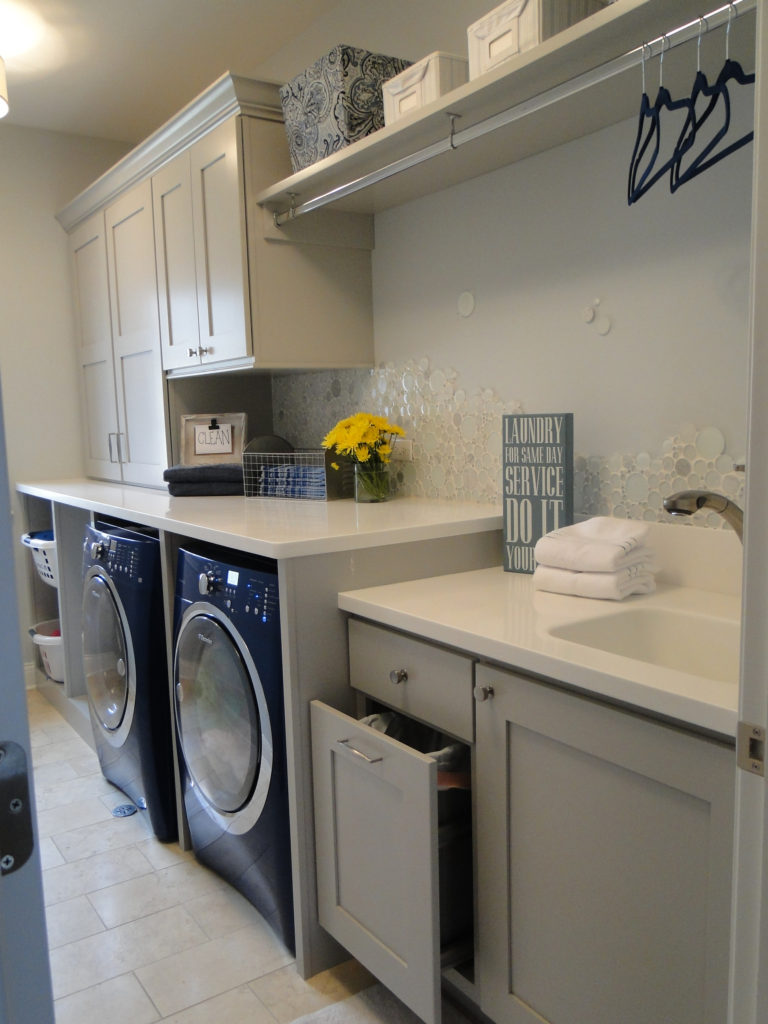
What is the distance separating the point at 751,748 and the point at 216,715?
1462 millimetres

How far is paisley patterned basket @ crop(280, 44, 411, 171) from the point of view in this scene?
2.02 meters

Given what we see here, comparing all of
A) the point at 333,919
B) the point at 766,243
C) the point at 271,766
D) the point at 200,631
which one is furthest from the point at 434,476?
the point at 766,243

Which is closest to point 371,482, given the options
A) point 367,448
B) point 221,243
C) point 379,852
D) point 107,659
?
point 367,448

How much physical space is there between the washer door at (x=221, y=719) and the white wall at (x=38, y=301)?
6.10 feet

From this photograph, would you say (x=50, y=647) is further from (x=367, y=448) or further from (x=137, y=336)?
(x=367, y=448)

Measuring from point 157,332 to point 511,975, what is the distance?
8.03ft

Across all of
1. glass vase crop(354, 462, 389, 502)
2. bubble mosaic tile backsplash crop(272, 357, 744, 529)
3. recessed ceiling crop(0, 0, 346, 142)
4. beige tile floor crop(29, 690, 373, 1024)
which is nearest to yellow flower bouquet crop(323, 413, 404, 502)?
glass vase crop(354, 462, 389, 502)

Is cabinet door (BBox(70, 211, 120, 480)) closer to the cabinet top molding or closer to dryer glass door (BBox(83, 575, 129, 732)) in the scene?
the cabinet top molding

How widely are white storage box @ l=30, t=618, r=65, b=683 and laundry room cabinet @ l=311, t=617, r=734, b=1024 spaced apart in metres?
2.18

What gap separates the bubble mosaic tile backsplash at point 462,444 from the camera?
1.65 m

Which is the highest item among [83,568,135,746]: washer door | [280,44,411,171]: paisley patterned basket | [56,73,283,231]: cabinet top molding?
[56,73,283,231]: cabinet top molding

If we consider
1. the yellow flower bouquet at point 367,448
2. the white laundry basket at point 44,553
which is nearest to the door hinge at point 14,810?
the yellow flower bouquet at point 367,448

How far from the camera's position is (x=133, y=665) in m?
2.34

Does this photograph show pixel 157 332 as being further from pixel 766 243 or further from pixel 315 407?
pixel 766 243
